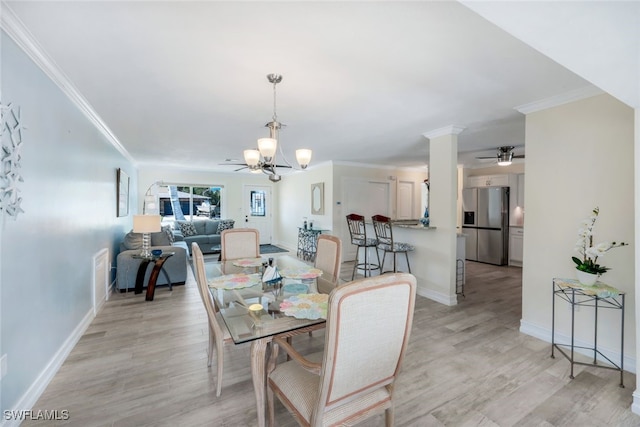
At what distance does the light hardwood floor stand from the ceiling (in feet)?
6.53

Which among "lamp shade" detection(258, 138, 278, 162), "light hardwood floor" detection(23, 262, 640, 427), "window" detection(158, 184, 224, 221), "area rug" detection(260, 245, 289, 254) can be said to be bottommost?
"light hardwood floor" detection(23, 262, 640, 427)

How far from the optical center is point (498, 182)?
19.8 feet

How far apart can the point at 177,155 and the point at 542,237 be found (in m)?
5.98

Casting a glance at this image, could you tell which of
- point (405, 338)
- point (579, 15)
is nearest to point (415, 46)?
point (579, 15)

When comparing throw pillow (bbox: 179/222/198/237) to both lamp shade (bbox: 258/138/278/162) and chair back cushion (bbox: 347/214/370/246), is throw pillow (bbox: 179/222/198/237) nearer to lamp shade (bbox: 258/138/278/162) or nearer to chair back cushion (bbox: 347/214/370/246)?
chair back cushion (bbox: 347/214/370/246)

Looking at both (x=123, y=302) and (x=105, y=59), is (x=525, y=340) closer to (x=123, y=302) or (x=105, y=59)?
(x=105, y=59)

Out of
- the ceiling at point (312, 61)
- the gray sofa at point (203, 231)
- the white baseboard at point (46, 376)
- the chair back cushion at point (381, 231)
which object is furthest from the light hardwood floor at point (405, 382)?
the gray sofa at point (203, 231)

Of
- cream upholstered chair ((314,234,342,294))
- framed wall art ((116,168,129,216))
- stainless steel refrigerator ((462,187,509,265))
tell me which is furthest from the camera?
stainless steel refrigerator ((462,187,509,265))

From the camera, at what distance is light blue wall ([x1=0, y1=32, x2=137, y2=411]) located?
1581mm

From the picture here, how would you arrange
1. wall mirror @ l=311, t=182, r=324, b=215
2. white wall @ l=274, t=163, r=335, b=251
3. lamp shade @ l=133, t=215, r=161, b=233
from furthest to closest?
wall mirror @ l=311, t=182, r=324, b=215 < white wall @ l=274, t=163, r=335, b=251 < lamp shade @ l=133, t=215, r=161, b=233

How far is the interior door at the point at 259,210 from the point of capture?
848cm

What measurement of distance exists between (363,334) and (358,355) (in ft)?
0.32

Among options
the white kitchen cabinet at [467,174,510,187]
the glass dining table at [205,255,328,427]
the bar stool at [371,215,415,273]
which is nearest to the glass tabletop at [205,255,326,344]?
the glass dining table at [205,255,328,427]

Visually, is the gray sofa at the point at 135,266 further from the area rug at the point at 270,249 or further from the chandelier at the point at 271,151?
the area rug at the point at 270,249
